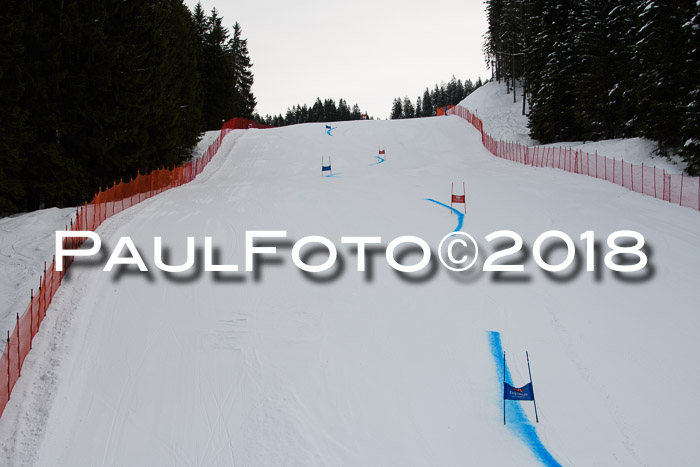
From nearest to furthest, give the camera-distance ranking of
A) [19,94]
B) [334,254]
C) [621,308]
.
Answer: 1. [621,308]
2. [334,254]
3. [19,94]

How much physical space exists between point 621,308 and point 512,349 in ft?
11.0

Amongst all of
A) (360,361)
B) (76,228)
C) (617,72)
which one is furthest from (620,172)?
(76,228)

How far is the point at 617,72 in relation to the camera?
1214 inches

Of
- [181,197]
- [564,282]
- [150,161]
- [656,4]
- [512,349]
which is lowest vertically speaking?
[512,349]

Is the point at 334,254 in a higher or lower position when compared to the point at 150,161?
lower

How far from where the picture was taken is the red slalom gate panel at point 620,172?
20109 mm

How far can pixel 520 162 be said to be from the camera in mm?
32406

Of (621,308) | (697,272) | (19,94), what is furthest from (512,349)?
(19,94)

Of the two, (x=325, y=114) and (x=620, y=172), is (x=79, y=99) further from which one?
(x=325, y=114)

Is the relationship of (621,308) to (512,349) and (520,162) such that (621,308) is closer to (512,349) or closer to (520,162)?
(512,349)

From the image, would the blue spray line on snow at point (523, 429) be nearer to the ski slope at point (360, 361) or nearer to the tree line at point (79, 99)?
the ski slope at point (360, 361)

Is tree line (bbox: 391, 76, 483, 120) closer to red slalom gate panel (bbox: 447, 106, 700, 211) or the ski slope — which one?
→ red slalom gate panel (bbox: 447, 106, 700, 211)

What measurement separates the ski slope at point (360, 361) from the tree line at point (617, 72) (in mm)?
8906

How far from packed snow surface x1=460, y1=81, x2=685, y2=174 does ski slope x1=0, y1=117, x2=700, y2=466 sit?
30.5 ft
